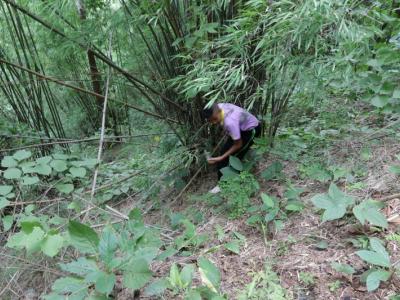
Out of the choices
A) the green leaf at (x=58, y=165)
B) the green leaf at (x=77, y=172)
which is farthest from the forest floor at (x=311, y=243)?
the green leaf at (x=58, y=165)

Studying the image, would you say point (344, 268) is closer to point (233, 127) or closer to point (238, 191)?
point (238, 191)

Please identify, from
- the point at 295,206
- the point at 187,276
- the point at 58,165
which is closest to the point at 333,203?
the point at 295,206

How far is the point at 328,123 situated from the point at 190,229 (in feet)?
5.95

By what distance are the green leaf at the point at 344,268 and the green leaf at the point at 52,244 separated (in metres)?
1.31

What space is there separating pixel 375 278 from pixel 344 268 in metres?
0.18

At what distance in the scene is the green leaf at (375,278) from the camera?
147cm

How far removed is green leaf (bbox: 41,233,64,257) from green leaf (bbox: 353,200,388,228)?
143 cm

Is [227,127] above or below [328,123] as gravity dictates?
above

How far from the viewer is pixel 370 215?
5.64 feet

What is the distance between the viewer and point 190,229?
2072 millimetres

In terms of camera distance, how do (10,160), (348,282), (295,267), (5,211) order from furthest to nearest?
(5,211) < (10,160) < (295,267) < (348,282)

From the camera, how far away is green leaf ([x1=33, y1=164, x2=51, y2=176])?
2.22 m

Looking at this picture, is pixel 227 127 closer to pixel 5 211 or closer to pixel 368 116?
pixel 368 116

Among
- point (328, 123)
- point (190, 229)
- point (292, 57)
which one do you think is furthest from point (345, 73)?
point (190, 229)
